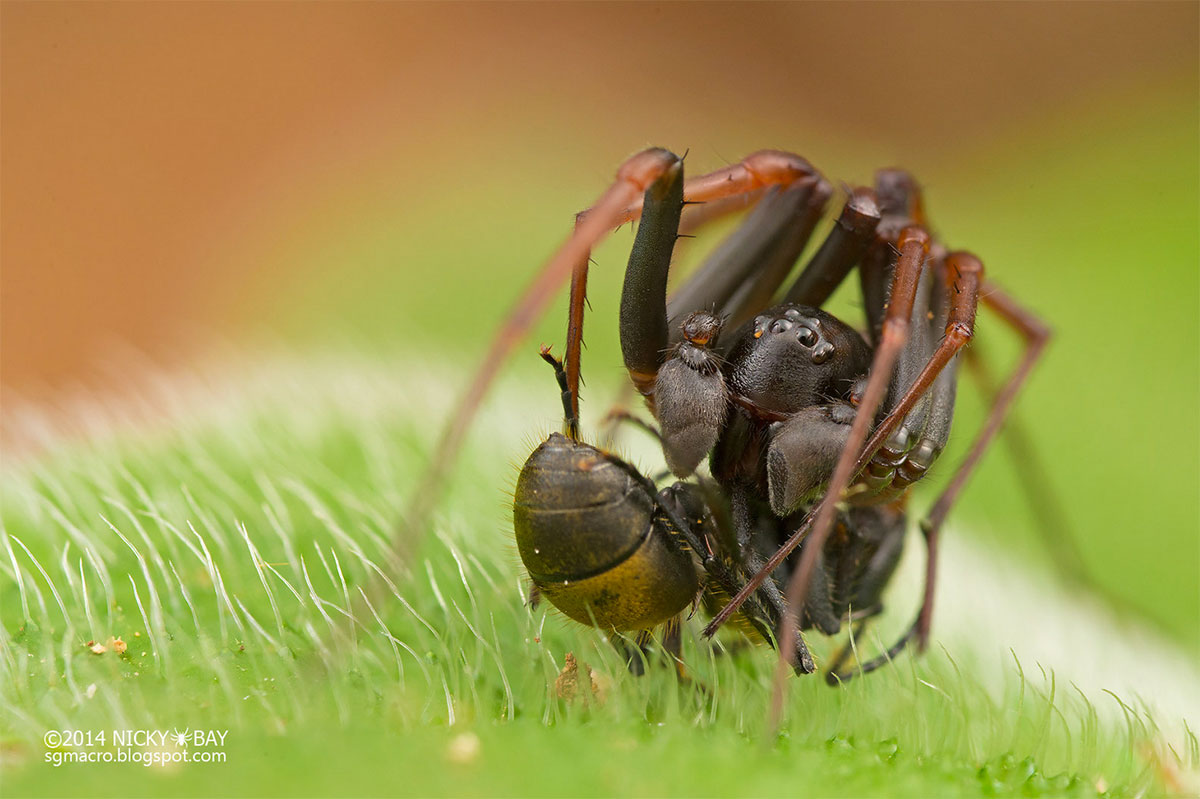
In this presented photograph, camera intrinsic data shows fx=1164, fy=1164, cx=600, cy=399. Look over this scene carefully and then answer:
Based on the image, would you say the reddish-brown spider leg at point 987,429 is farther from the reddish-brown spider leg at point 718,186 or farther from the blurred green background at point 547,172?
the blurred green background at point 547,172

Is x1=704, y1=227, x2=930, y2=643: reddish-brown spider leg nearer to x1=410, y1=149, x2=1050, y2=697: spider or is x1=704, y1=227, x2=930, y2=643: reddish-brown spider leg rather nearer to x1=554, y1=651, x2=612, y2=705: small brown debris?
x1=410, y1=149, x2=1050, y2=697: spider

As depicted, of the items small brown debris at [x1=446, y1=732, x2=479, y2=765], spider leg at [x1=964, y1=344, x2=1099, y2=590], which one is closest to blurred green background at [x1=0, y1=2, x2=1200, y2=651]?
spider leg at [x1=964, y1=344, x2=1099, y2=590]

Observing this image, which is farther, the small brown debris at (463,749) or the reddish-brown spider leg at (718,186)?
the reddish-brown spider leg at (718,186)

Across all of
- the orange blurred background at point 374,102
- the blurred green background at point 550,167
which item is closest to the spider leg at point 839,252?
the blurred green background at point 550,167

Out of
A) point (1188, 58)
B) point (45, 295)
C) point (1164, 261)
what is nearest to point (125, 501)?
point (1164, 261)

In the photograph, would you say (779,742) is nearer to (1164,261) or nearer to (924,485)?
(924,485)

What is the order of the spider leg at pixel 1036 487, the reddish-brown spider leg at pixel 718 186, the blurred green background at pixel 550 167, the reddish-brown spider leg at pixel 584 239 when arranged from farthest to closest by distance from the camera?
the blurred green background at pixel 550 167
the spider leg at pixel 1036 487
the reddish-brown spider leg at pixel 718 186
the reddish-brown spider leg at pixel 584 239

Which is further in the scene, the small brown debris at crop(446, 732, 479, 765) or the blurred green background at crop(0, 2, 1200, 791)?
the blurred green background at crop(0, 2, 1200, 791)
